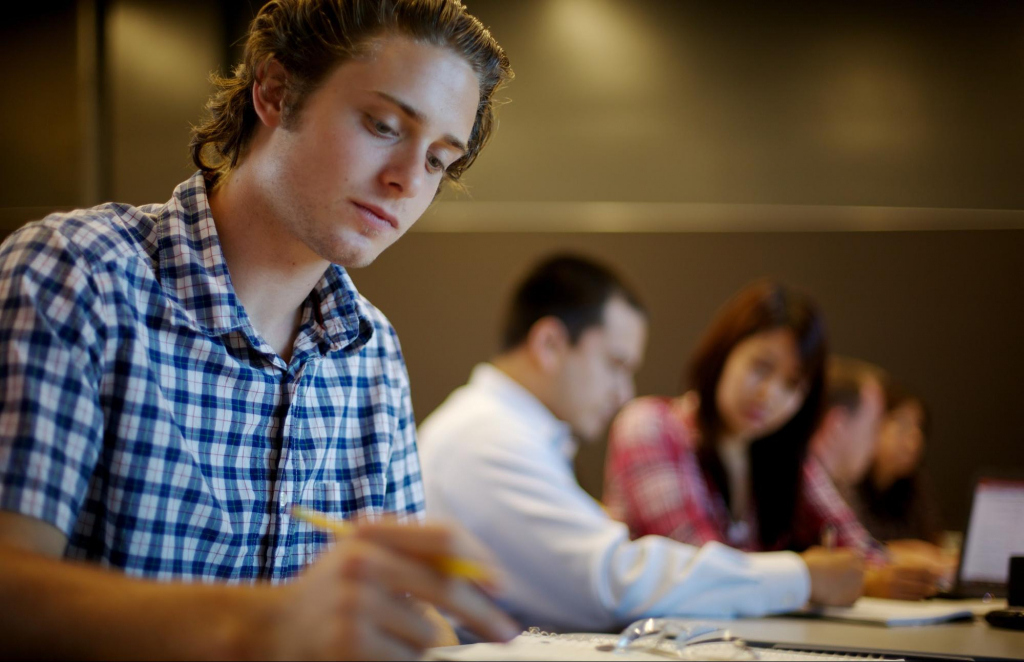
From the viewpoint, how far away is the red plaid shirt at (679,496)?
208cm

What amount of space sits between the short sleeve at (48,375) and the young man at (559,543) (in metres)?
0.86

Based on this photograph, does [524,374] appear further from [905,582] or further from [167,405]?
[167,405]

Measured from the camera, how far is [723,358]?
2344 mm

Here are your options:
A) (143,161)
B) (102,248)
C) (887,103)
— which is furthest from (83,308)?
(887,103)

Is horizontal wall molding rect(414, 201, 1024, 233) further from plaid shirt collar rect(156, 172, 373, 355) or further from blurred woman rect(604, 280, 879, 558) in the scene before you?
plaid shirt collar rect(156, 172, 373, 355)

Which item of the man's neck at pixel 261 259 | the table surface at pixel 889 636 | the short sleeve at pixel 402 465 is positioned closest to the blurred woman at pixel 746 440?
the table surface at pixel 889 636

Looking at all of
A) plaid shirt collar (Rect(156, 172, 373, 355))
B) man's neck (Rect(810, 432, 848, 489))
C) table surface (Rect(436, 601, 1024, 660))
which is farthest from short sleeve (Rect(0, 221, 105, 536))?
man's neck (Rect(810, 432, 848, 489))

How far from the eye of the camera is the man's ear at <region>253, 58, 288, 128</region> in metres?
1.10

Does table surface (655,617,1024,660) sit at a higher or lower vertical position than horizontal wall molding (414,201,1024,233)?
lower

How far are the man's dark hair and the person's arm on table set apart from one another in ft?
5.30

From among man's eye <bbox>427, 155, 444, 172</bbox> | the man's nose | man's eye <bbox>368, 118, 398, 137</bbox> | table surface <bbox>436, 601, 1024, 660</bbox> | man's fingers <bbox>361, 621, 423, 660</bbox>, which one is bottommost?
table surface <bbox>436, 601, 1024, 660</bbox>

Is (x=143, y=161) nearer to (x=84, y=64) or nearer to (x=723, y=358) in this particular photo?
(x=84, y=64)

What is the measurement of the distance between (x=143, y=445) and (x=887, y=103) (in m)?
2.87

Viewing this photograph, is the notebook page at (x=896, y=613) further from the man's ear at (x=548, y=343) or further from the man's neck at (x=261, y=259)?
the man's neck at (x=261, y=259)
